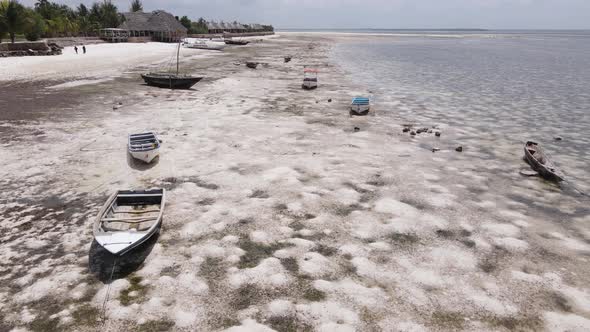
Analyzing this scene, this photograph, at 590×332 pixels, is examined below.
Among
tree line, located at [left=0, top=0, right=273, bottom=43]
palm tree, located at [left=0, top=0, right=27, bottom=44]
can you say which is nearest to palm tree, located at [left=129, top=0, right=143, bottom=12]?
tree line, located at [left=0, top=0, right=273, bottom=43]

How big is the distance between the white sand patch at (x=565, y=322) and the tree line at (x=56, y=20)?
7019 centimetres

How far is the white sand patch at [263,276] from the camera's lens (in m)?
8.62

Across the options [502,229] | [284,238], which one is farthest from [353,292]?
[502,229]

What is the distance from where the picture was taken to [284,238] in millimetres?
10477

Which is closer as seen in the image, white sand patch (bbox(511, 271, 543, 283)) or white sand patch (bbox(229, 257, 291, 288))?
white sand patch (bbox(229, 257, 291, 288))

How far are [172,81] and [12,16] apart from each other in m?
40.5

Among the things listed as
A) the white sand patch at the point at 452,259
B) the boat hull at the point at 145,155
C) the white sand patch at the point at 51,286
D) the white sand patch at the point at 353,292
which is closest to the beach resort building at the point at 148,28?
the boat hull at the point at 145,155

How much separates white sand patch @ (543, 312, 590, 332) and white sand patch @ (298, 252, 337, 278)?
4554mm

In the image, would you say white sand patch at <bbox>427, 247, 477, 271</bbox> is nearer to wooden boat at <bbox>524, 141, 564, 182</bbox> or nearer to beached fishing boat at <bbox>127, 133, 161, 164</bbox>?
wooden boat at <bbox>524, 141, 564, 182</bbox>

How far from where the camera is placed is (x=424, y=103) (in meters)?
29.5

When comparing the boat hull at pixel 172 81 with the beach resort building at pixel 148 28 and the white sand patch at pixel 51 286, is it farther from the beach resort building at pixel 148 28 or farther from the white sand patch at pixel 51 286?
the beach resort building at pixel 148 28

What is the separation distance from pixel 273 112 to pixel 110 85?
1813cm

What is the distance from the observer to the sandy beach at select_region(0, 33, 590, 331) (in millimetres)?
7746

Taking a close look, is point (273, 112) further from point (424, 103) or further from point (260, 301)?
point (260, 301)
